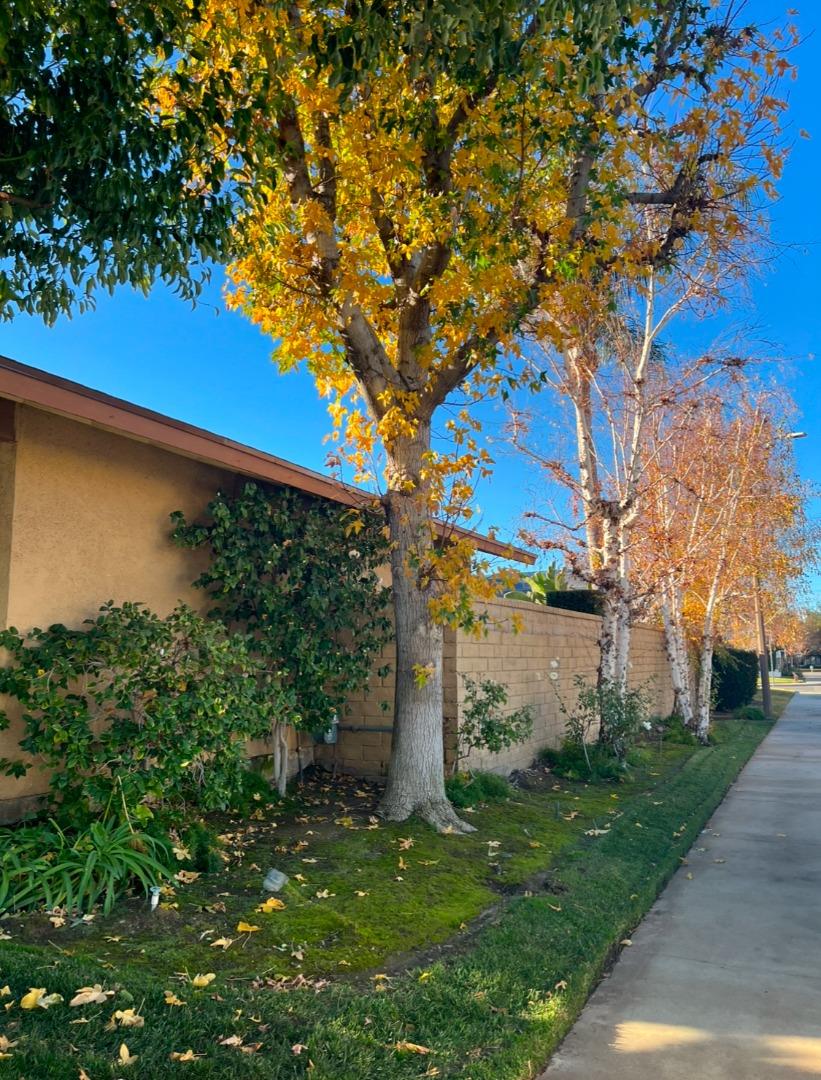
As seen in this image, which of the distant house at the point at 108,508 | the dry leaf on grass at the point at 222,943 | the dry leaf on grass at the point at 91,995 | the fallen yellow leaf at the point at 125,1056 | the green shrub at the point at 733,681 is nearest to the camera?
the fallen yellow leaf at the point at 125,1056

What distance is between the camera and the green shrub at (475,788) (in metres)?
8.41

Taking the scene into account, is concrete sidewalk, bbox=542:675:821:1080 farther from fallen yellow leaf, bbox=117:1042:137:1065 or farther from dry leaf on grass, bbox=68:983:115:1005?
dry leaf on grass, bbox=68:983:115:1005

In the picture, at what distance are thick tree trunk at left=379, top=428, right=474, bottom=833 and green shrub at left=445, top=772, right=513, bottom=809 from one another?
0.80 meters

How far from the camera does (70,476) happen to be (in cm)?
677

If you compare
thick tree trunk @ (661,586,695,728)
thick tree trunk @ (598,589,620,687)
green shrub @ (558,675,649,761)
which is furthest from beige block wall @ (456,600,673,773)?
thick tree trunk @ (661,586,695,728)

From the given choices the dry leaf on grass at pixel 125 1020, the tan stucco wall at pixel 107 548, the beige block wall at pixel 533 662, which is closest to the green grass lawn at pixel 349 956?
the dry leaf on grass at pixel 125 1020

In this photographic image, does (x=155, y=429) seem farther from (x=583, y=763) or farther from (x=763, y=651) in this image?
(x=763, y=651)

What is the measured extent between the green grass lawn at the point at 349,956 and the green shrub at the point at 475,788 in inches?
18.9

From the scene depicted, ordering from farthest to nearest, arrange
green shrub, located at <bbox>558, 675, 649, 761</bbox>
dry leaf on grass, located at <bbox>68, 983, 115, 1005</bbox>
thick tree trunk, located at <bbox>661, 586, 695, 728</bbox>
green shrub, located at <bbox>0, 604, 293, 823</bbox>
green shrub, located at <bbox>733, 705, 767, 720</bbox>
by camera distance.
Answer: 1. green shrub, located at <bbox>733, 705, 767, 720</bbox>
2. thick tree trunk, located at <bbox>661, 586, 695, 728</bbox>
3. green shrub, located at <bbox>558, 675, 649, 761</bbox>
4. green shrub, located at <bbox>0, 604, 293, 823</bbox>
5. dry leaf on grass, located at <bbox>68, 983, 115, 1005</bbox>

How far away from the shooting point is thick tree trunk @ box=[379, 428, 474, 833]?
293 inches

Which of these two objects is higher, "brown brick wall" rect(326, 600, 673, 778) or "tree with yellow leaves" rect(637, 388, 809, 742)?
"tree with yellow leaves" rect(637, 388, 809, 742)

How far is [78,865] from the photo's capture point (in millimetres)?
5113

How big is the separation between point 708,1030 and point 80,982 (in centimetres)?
303

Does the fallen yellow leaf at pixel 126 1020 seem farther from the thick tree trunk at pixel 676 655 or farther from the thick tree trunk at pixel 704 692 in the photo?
the thick tree trunk at pixel 676 655
